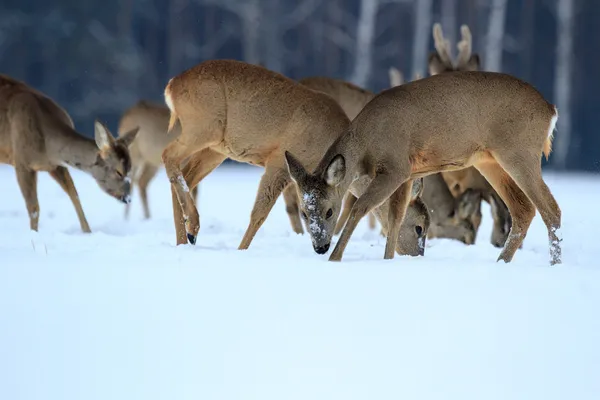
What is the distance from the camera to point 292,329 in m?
4.77

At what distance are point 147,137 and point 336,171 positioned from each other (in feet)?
24.7

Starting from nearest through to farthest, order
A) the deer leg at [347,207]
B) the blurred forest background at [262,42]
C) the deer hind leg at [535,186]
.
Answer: the deer hind leg at [535,186] → the deer leg at [347,207] → the blurred forest background at [262,42]

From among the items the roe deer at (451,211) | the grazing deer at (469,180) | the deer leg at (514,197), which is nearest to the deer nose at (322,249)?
the deer leg at (514,197)

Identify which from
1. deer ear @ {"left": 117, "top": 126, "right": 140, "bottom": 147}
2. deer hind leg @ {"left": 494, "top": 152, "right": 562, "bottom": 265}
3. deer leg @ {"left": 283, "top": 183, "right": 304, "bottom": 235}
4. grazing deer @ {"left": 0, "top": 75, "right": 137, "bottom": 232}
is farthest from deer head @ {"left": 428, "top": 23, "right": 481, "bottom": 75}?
deer hind leg @ {"left": 494, "top": 152, "right": 562, "bottom": 265}

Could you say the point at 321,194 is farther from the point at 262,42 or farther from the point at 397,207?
the point at 262,42

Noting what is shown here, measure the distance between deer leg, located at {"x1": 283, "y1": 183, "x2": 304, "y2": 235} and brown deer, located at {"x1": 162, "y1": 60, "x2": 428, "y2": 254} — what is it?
206 centimetres

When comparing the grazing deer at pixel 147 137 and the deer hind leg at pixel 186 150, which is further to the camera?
the grazing deer at pixel 147 137

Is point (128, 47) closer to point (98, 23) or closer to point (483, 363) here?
point (98, 23)

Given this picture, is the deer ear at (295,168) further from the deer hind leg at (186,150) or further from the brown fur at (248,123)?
the deer hind leg at (186,150)

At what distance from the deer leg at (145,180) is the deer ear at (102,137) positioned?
8.29 ft

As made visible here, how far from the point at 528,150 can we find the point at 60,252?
312 cm

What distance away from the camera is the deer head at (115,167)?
417 inches

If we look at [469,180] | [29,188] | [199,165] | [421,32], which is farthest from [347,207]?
[421,32]

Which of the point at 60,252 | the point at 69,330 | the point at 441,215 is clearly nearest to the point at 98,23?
the point at 441,215
